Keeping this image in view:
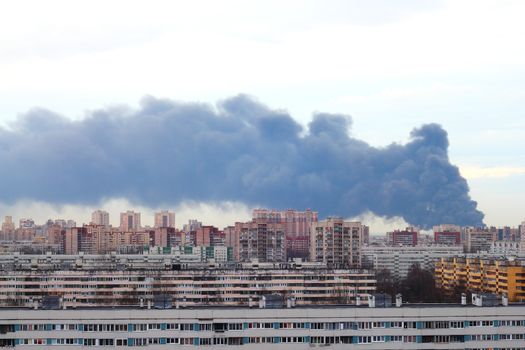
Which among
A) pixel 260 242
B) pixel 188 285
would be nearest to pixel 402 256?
pixel 260 242

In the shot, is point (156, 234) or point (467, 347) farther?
point (156, 234)

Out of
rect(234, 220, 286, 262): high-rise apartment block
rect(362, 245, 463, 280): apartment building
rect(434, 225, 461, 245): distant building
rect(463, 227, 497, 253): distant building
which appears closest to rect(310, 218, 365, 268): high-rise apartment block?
rect(234, 220, 286, 262): high-rise apartment block

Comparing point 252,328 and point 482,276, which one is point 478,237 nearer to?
point 482,276

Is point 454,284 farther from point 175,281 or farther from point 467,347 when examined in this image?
point 467,347

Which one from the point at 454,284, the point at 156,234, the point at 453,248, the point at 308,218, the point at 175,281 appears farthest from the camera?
the point at 308,218

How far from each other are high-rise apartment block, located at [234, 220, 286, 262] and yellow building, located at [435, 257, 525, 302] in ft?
61.3

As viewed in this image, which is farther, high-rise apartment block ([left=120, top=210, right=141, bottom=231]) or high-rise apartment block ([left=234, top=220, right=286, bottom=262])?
high-rise apartment block ([left=120, top=210, right=141, bottom=231])

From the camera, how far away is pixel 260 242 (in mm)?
67312

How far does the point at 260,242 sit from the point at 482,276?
85.2 feet

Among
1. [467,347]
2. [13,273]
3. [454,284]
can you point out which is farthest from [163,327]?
[454,284]

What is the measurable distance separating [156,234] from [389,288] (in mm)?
47460

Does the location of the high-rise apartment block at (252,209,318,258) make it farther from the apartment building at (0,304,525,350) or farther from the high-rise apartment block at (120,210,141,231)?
the apartment building at (0,304,525,350)

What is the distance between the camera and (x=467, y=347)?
65.8ft

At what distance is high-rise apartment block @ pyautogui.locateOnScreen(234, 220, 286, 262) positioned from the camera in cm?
6694
